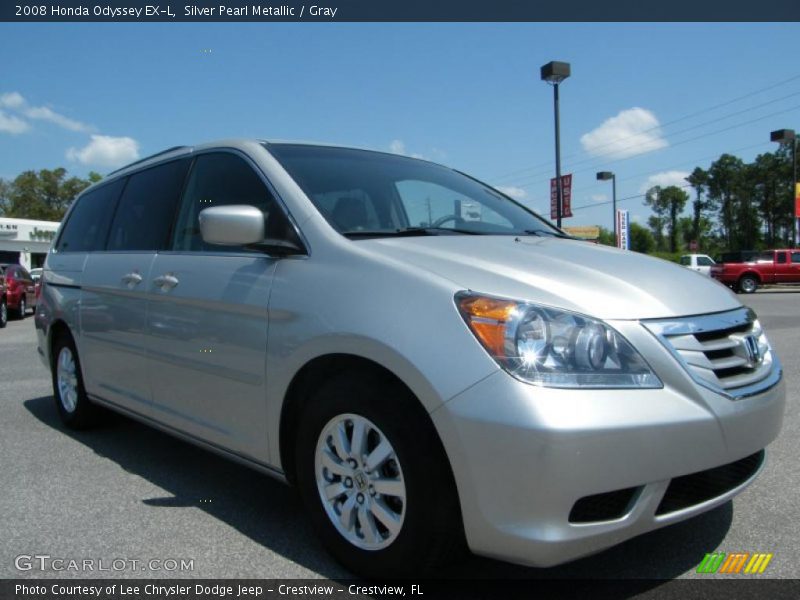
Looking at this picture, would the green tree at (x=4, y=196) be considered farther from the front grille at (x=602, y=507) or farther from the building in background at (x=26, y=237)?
the front grille at (x=602, y=507)

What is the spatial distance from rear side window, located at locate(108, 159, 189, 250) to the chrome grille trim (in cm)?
270

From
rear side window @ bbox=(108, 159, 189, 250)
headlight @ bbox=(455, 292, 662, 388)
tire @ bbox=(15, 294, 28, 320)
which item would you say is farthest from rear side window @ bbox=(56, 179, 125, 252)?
tire @ bbox=(15, 294, 28, 320)

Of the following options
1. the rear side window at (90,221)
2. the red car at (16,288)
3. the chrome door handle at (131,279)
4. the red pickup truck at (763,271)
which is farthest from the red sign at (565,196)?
the chrome door handle at (131,279)

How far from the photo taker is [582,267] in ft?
8.20

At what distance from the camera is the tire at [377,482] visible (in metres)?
2.18

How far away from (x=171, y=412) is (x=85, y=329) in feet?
4.40

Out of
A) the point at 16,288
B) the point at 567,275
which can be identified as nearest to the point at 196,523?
the point at 567,275

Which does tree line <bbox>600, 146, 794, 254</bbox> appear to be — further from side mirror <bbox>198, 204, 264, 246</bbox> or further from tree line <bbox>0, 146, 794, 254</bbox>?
side mirror <bbox>198, 204, 264, 246</bbox>

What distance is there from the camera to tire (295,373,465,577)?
218 cm

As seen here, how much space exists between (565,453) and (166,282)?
7.53ft

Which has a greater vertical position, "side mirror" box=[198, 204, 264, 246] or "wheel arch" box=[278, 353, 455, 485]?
"side mirror" box=[198, 204, 264, 246]

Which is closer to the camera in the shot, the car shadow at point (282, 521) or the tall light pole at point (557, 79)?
the car shadow at point (282, 521)

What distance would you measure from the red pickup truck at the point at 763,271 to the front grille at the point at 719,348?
91.3 ft

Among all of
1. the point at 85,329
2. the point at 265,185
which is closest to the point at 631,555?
the point at 265,185
